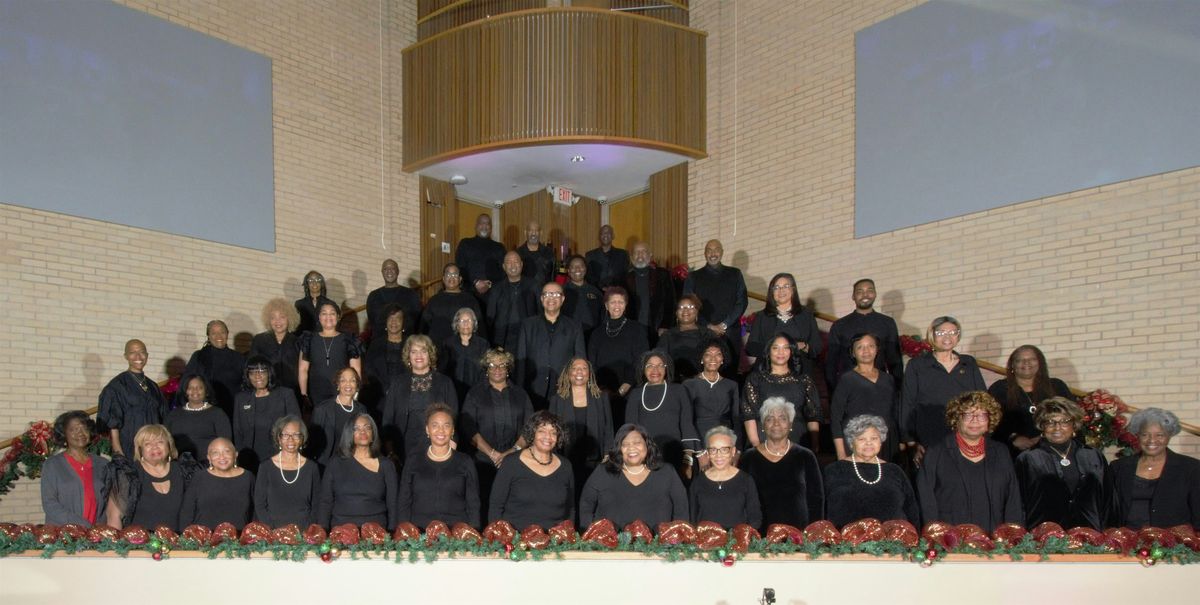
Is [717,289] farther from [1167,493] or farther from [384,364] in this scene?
[1167,493]

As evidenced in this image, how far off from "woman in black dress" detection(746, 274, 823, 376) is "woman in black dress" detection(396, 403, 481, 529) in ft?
8.09

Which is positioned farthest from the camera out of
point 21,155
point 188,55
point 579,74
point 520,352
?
point 579,74

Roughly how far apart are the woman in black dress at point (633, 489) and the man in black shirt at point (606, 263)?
410 cm

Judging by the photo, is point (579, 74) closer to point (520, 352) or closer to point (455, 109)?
point (455, 109)

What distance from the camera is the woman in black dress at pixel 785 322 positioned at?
257 inches

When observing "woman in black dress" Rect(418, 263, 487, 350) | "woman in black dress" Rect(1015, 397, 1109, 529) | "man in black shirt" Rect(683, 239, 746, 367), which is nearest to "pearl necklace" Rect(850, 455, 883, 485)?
"woman in black dress" Rect(1015, 397, 1109, 529)

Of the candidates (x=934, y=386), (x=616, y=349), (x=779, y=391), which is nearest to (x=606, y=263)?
(x=616, y=349)

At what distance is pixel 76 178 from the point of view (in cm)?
762

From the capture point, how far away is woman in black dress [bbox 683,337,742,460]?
5617 mm

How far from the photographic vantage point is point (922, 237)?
312 inches

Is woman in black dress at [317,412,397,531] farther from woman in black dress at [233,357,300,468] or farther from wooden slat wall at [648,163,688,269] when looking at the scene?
wooden slat wall at [648,163,688,269]

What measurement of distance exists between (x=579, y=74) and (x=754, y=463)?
5707 millimetres

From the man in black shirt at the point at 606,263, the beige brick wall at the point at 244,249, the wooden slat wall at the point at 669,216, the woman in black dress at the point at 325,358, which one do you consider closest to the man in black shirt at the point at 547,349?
the woman in black dress at the point at 325,358

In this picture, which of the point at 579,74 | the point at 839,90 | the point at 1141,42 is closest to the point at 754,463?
the point at 1141,42
